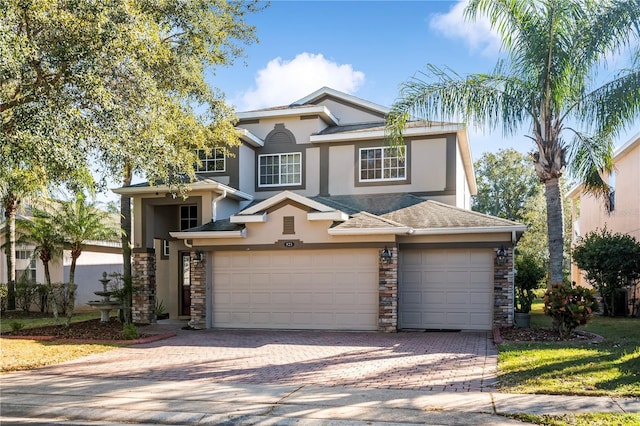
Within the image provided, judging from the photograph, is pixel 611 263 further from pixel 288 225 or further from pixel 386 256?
pixel 288 225

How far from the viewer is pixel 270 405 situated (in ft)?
23.7

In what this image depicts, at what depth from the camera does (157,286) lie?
18891 millimetres

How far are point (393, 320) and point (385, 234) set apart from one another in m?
2.29

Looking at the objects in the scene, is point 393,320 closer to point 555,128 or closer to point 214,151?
point 555,128

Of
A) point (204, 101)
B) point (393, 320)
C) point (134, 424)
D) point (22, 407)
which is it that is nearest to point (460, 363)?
point (393, 320)

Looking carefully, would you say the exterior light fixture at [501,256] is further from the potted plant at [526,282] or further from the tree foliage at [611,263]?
the tree foliage at [611,263]

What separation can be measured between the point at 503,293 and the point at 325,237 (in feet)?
16.2

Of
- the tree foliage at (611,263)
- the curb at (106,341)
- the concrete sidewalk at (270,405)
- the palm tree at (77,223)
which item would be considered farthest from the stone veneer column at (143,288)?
the tree foliage at (611,263)

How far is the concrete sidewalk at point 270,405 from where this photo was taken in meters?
6.64

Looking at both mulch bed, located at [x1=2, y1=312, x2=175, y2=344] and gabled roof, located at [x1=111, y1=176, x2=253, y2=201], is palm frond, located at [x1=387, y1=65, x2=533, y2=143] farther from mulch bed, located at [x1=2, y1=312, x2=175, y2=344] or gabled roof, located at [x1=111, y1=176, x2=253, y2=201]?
mulch bed, located at [x1=2, y1=312, x2=175, y2=344]

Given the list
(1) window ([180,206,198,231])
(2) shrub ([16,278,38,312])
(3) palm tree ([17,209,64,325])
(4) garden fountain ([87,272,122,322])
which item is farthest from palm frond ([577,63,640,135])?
(2) shrub ([16,278,38,312])

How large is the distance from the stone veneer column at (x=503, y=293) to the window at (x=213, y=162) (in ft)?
31.1

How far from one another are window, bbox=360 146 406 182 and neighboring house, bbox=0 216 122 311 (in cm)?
1232

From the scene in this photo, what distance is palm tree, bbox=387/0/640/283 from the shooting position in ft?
41.0
